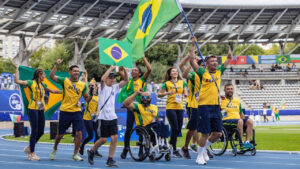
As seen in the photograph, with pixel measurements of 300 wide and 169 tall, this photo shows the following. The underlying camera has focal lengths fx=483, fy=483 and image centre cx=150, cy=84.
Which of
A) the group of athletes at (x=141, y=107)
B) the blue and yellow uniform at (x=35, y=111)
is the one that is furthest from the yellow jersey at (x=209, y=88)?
the blue and yellow uniform at (x=35, y=111)

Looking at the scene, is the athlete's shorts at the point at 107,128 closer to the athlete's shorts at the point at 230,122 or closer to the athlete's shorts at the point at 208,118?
the athlete's shorts at the point at 208,118

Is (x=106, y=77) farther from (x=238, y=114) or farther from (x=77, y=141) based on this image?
(x=238, y=114)

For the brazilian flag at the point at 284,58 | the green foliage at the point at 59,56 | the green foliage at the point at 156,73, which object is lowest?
the green foliage at the point at 156,73

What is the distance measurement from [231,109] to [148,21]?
115 inches

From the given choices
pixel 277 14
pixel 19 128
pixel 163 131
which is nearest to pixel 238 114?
pixel 163 131

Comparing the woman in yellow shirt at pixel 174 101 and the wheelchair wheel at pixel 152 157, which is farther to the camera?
the woman in yellow shirt at pixel 174 101

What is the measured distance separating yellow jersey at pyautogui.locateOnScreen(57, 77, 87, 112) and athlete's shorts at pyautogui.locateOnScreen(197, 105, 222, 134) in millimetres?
2511

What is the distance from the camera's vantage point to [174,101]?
10.0 meters

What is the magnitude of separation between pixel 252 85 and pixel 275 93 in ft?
8.53

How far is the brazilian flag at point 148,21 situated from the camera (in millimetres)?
9080

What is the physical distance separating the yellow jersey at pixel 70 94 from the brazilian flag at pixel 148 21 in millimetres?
1306

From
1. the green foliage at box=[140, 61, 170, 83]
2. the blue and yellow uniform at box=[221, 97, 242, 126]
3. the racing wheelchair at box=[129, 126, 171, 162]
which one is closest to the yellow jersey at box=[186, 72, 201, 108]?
the blue and yellow uniform at box=[221, 97, 242, 126]

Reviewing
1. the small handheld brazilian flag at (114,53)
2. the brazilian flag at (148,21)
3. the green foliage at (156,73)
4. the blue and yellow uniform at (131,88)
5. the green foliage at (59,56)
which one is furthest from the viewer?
the green foliage at (156,73)

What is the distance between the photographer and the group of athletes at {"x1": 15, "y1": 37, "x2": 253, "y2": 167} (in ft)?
27.7
